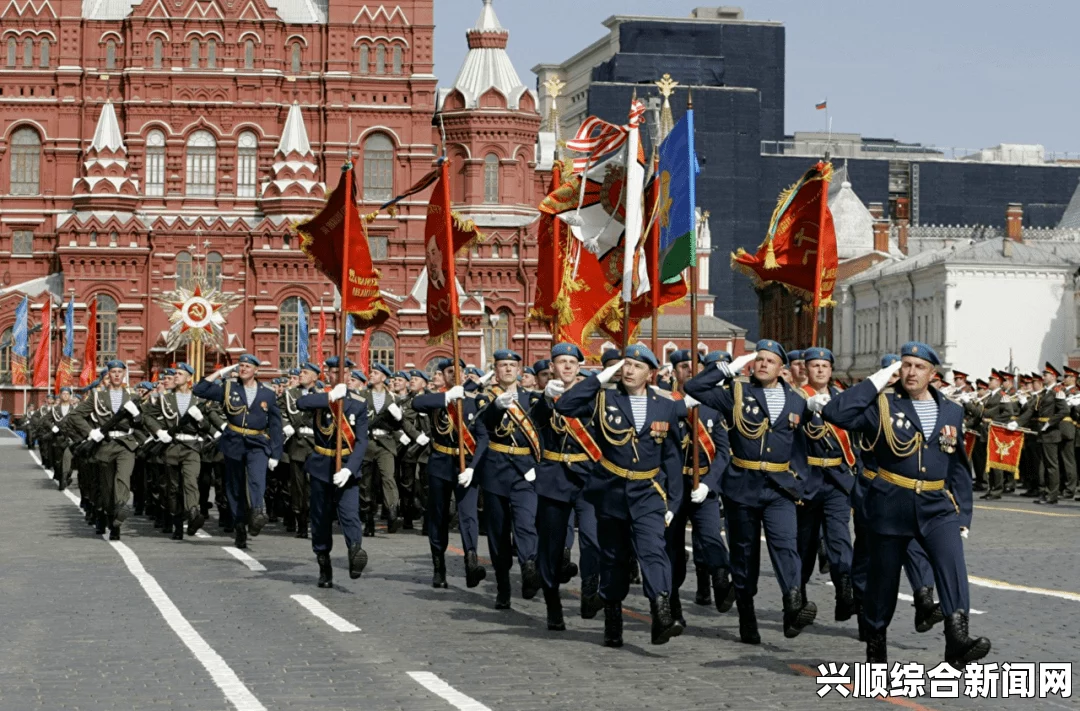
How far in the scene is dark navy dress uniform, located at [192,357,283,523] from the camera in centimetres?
1980

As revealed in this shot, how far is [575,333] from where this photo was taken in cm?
2158

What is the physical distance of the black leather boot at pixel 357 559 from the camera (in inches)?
613

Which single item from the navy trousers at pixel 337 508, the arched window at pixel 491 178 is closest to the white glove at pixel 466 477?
the navy trousers at pixel 337 508

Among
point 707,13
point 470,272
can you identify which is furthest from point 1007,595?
point 707,13

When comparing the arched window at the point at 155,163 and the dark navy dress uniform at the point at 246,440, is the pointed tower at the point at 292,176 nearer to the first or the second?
the arched window at the point at 155,163

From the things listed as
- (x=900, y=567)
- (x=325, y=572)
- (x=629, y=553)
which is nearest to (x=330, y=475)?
(x=325, y=572)

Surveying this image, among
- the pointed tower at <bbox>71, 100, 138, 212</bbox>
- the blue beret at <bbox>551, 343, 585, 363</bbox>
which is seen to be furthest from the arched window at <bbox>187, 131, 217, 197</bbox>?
the blue beret at <bbox>551, 343, 585, 363</bbox>

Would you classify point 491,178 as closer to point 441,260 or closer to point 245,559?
point 245,559

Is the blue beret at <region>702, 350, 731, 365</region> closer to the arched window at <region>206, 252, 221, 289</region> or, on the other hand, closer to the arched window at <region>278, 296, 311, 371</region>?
the arched window at <region>278, 296, 311, 371</region>

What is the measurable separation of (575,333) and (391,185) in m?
58.0

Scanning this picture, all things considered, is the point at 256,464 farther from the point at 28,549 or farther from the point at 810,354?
the point at 810,354

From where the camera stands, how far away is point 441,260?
58.1ft

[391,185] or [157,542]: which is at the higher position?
[391,185]

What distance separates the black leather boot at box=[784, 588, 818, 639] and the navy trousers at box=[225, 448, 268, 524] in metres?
8.78
